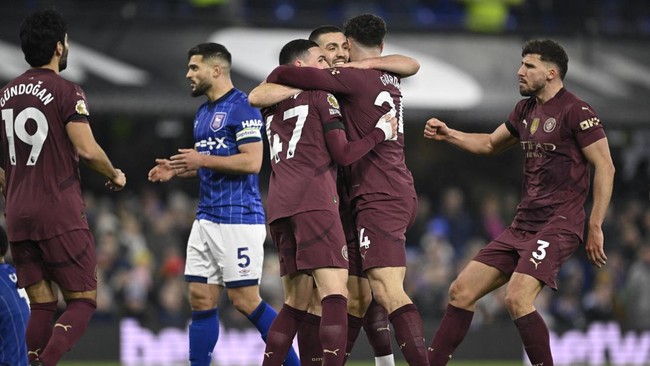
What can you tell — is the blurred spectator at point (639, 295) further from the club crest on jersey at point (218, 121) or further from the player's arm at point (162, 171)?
the player's arm at point (162, 171)

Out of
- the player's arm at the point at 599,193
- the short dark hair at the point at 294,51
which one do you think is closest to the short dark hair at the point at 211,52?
the short dark hair at the point at 294,51

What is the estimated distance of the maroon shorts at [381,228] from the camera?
7.58 metres

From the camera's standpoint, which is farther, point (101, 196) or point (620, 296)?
point (101, 196)

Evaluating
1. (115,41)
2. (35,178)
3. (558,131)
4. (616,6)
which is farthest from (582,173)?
(616,6)

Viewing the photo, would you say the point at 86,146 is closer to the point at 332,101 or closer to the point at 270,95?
the point at 270,95

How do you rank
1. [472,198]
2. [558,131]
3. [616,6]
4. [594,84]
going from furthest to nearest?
[472,198]
[616,6]
[594,84]
[558,131]

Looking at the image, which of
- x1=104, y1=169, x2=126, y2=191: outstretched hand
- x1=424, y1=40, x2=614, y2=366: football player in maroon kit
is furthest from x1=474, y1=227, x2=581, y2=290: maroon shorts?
x1=104, y1=169, x2=126, y2=191: outstretched hand

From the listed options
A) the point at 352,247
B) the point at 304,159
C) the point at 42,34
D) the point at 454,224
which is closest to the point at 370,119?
the point at 304,159

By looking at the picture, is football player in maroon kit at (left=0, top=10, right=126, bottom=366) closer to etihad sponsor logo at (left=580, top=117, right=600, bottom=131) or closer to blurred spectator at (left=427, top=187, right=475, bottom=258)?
etihad sponsor logo at (left=580, top=117, right=600, bottom=131)

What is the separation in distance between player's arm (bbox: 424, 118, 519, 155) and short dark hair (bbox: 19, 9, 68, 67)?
276cm

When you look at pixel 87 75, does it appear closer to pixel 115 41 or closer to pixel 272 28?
pixel 115 41

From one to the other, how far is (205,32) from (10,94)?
778 cm

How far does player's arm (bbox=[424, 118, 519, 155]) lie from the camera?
8539 mm

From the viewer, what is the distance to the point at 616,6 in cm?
1800
